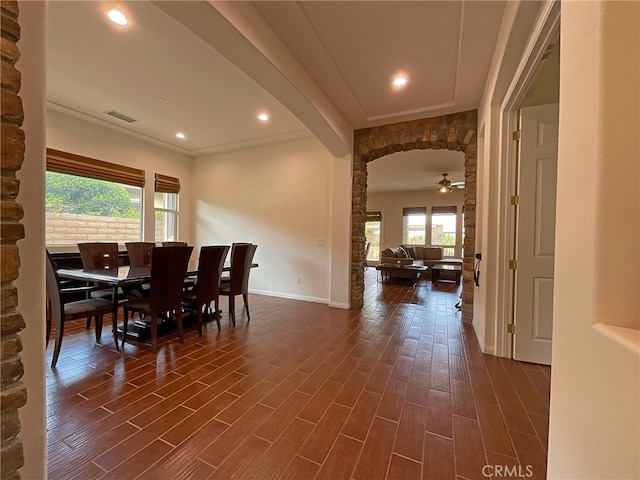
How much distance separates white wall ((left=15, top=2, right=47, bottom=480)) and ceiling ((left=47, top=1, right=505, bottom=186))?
0.97m

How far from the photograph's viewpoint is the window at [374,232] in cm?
1024

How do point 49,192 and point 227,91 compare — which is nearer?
point 227,91

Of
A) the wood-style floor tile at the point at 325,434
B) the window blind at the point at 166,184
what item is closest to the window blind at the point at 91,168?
the window blind at the point at 166,184

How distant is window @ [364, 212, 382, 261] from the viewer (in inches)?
403

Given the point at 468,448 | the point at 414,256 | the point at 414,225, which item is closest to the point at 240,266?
the point at 468,448

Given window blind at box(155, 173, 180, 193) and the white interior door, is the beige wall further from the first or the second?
window blind at box(155, 173, 180, 193)

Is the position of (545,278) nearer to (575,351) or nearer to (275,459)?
(575,351)

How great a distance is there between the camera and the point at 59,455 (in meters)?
1.33

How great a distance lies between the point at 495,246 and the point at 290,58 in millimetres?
2656

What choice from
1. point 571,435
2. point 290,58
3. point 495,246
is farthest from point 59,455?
point 495,246

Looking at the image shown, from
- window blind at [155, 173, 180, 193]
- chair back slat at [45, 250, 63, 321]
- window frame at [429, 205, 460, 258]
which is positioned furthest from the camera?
window frame at [429, 205, 460, 258]

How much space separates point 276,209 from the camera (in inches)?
202

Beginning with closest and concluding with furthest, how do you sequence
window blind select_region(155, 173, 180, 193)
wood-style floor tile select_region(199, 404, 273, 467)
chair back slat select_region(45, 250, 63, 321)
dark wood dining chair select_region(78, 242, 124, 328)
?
wood-style floor tile select_region(199, 404, 273, 467)
chair back slat select_region(45, 250, 63, 321)
dark wood dining chair select_region(78, 242, 124, 328)
window blind select_region(155, 173, 180, 193)

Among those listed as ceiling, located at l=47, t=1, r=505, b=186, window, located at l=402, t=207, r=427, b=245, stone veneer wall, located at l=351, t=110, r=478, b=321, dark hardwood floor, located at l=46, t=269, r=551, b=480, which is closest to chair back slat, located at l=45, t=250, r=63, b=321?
dark hardwood floor, located at l=46, t=269, r=551, b=480
